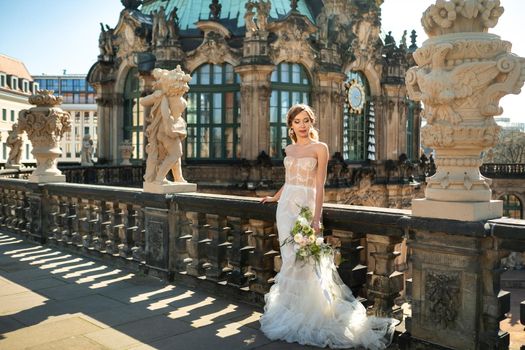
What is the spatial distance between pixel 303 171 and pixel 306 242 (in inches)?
28.1

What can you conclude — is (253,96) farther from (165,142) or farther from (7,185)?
(165,142)

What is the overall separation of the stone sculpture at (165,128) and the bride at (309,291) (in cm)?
264

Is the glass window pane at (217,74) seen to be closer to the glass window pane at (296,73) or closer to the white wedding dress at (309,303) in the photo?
the glass window pane at (296,73)

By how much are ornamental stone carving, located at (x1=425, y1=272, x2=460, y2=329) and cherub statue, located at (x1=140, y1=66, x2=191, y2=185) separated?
4.22 meters

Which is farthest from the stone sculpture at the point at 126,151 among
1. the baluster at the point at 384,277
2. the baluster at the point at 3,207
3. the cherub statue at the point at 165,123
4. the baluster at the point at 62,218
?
the baluster at the point at 384,277

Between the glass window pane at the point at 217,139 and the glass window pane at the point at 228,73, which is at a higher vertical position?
the glass window pane at the point at 228,73

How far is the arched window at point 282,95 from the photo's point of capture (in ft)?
82.2

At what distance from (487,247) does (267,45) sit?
2088 cm

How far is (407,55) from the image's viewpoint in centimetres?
3048

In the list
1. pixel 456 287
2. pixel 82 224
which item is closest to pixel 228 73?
pixel 82 224

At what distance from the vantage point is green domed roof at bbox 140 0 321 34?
26891 millimetres

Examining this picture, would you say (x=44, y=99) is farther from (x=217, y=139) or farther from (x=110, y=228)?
(x=217, y=139)

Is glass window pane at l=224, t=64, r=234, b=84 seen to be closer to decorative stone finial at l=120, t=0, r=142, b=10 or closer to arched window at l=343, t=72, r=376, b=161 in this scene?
arched window at l=343, t=72, r=376, b=161

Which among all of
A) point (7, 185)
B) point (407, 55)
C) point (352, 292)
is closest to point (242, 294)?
point (352, 292)
